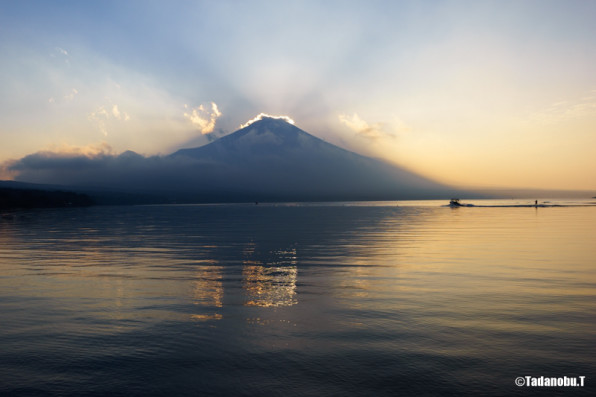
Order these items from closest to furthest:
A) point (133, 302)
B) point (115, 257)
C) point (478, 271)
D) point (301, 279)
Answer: point (133, 302) < point (301, 279) < point (478, 271) < point (115, 257)

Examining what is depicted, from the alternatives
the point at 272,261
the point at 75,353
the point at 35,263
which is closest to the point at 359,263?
the point at 272,261

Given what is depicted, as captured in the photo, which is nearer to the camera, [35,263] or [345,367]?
[345,367]

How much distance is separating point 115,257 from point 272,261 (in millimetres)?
10836

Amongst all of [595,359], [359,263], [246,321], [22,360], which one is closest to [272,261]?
[359,263]

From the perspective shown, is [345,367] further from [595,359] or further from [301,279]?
[301,279]

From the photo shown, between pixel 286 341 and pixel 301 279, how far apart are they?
8.63 metres

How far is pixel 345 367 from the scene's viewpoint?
8797 millimetres

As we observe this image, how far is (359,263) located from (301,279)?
18.6 ft

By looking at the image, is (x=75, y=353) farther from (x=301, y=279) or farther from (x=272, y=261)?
(x=272, y=261)

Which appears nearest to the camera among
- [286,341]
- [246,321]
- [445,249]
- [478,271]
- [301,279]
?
[286,341]

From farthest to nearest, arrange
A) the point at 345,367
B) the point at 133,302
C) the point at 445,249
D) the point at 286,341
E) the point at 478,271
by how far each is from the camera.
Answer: the point at 445,249 < the point at 478,271 < the point at 133,302 < the point at 286,341 < the point at 345,367

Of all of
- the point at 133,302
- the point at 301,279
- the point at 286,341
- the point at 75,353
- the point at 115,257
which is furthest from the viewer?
the point at 115,257

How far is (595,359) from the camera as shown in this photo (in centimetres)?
905

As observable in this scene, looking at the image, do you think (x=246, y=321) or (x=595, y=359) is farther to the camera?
(x=246, y=321)
